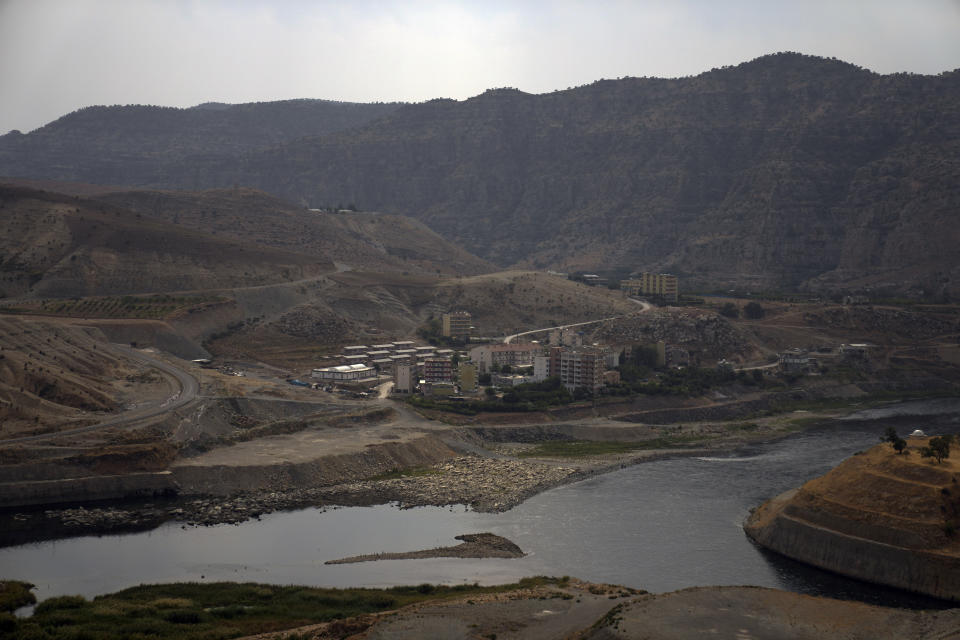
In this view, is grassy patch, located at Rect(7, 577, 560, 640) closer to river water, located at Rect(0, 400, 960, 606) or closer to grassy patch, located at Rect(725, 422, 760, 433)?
river water, located at Rect(0, 400, 960, 606)

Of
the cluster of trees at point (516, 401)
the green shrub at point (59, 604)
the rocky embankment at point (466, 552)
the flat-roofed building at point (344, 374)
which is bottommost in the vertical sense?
the rocky embankment at point (466, 552)

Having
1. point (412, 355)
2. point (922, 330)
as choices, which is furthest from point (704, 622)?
point (922, 330)

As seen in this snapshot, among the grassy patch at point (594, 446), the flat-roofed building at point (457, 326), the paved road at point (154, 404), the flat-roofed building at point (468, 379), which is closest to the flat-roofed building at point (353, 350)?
the flat-roofed building at point (457, 326)

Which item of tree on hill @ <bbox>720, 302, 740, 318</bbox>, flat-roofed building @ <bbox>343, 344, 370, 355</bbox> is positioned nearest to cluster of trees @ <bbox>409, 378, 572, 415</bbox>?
flat-roofed building @ <bbox>343, 344, 370, 355</bbox>

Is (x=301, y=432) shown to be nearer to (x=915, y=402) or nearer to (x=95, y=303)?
(x=95, y=303)

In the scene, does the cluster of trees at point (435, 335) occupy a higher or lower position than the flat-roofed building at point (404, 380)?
higher

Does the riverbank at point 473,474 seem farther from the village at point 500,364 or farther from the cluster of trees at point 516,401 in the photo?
the village at point 500,364
